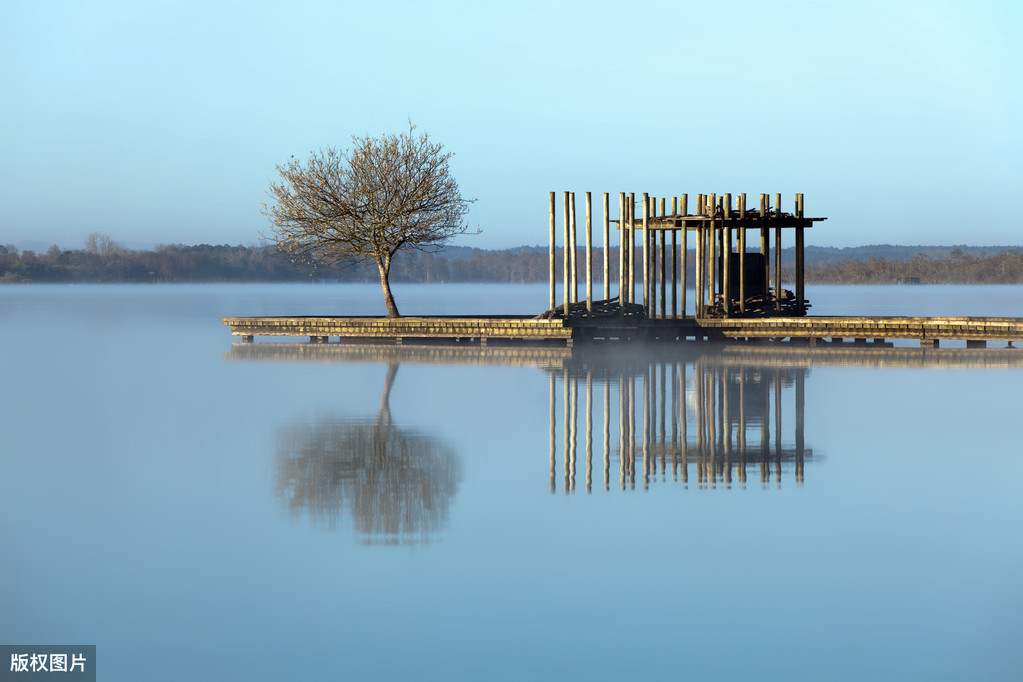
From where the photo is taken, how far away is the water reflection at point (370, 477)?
10.7 metres

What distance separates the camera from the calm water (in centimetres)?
766

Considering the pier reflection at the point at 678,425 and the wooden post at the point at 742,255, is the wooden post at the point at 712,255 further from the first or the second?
the pier reflection at the point at 678,425

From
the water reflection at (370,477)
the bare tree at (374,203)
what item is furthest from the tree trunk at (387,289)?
the water reflection at (370,477)

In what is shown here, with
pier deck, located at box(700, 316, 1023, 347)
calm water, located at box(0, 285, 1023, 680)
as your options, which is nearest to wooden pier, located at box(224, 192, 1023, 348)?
pier deck, located at box(700, 316, 1023, 347)

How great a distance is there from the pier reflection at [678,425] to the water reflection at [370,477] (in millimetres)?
1385

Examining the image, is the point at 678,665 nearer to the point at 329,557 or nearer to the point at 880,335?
the point at 329,557

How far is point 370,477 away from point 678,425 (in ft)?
18.3

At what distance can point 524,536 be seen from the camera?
1026cm

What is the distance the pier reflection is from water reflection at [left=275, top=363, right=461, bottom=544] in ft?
4.54

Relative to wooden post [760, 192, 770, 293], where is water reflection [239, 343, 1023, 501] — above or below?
below

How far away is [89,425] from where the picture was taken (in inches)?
731

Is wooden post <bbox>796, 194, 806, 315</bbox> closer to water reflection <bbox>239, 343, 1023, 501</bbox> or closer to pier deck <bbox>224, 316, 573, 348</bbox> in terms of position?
water reflection <bbox>239, 343, 1023, 501</bbox>

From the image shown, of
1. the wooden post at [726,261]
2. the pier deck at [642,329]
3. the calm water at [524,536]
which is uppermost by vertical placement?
the wooden post at [726,261]

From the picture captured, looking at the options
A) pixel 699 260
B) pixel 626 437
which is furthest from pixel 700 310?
pixel 626 437
